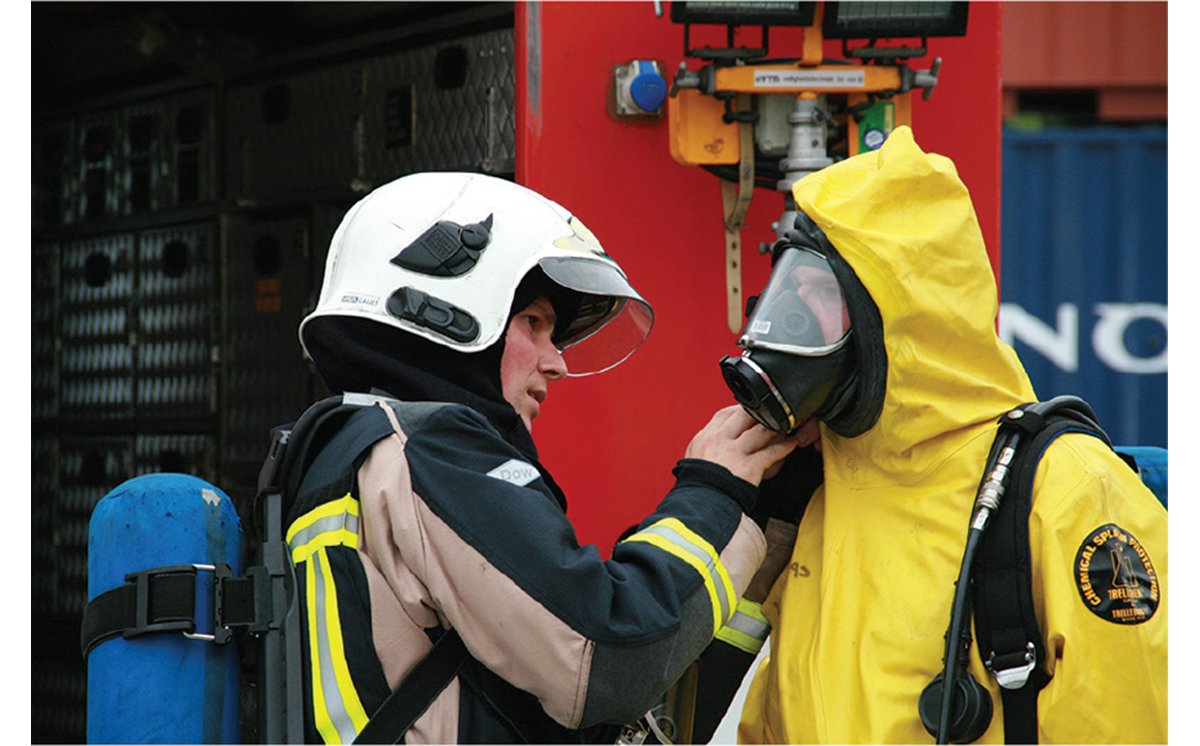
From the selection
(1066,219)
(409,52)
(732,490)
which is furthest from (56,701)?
(1066,219)

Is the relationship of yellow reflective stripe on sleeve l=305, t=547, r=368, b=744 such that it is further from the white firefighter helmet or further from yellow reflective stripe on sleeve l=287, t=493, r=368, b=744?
the white firefighter helmet

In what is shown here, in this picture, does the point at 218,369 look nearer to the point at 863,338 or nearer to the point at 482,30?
the point at 482,30

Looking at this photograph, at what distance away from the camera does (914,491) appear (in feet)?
6.61

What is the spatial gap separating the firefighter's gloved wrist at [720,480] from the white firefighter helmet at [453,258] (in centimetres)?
41

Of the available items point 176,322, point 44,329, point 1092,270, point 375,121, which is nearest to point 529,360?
point 375,121

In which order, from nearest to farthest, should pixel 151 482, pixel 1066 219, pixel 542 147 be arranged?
pixel 151 482 < pixel 542 147 < pixel 1066 219

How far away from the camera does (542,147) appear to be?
3.38 m

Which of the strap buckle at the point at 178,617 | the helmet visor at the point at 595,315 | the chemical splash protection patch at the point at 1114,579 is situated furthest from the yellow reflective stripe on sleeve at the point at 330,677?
the chemical splash protection patch at the point at 1114,579

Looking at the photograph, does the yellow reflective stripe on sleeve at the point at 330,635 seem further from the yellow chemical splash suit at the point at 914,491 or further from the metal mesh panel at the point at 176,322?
the metal mesh panel at the point at 176,322

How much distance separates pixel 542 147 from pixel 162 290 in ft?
7.15

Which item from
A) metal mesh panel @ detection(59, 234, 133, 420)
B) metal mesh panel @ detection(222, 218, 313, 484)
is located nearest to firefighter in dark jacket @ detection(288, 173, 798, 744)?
metal mesh panel @ detection(222, 218, 313, 484)

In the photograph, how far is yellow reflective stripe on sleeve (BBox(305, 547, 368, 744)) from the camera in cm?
175

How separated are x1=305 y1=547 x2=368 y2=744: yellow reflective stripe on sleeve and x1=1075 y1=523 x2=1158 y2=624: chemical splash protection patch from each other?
121cm

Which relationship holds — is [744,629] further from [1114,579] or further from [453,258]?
[453,258]
